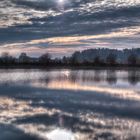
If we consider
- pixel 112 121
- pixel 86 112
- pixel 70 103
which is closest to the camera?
pixel 112 121

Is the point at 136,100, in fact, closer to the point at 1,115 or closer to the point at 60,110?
the point at 60,110

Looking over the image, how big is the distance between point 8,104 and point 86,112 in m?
6.18

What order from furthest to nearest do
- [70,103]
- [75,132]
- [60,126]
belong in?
[70,103] < [60,126] < [75,132]

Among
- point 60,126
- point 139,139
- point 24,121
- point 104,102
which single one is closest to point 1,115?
point 24,121

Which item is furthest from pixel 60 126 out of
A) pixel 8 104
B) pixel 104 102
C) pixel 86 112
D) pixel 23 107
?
pixel 104 102

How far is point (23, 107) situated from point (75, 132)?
10378 mm

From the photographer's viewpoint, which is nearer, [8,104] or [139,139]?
[139,139]

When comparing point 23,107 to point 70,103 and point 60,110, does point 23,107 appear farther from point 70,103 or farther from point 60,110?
point 70,103

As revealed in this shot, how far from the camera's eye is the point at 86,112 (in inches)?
1078

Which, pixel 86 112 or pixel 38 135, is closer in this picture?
pixel 38 135

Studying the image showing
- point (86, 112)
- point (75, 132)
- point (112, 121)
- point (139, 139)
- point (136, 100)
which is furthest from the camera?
point (136, 100)

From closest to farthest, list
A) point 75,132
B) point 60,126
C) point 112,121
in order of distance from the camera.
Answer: point 75,132 < point 60,126 < point 112,121

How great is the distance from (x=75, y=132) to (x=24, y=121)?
380cm

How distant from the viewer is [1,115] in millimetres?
24281
